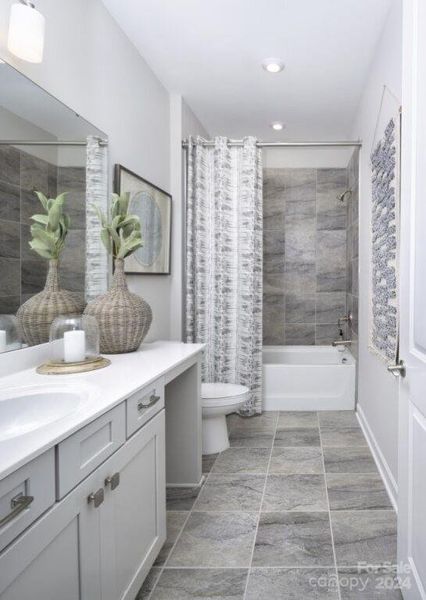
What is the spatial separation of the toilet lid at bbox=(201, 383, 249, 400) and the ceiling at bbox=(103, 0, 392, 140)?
2.17 meters

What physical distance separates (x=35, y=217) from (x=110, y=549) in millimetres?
1202

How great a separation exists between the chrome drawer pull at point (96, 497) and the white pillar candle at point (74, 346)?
627 millimetres

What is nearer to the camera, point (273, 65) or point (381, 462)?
point (381, 462)

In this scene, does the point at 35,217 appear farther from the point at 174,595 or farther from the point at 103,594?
the point at 174,595

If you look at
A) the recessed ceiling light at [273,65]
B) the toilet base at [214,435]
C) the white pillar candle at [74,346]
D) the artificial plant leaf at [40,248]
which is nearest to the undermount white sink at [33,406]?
the white pillar candle at [74,346]

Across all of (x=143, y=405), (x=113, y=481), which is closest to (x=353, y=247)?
(x=143, y=405)

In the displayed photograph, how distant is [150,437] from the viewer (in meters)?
1.56

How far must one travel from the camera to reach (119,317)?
6.57ft

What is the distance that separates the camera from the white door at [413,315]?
4.15 ft

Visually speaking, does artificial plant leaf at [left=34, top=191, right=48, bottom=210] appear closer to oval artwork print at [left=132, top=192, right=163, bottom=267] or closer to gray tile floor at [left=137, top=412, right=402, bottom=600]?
oval artwork print at [left=132, top=192, right=163, bottom=267]

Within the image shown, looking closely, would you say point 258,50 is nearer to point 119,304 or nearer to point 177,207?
point 177,207

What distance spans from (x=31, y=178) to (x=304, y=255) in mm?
3560

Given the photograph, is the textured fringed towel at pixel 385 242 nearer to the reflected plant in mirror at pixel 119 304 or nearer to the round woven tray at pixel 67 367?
the reflected plant in mirror at pixel 119 304

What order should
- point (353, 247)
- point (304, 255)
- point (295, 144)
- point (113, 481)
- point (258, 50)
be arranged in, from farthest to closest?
point (304, 255)
point (353, 247)
point (295, 144)
point (258, 50)
point (113, 481)
